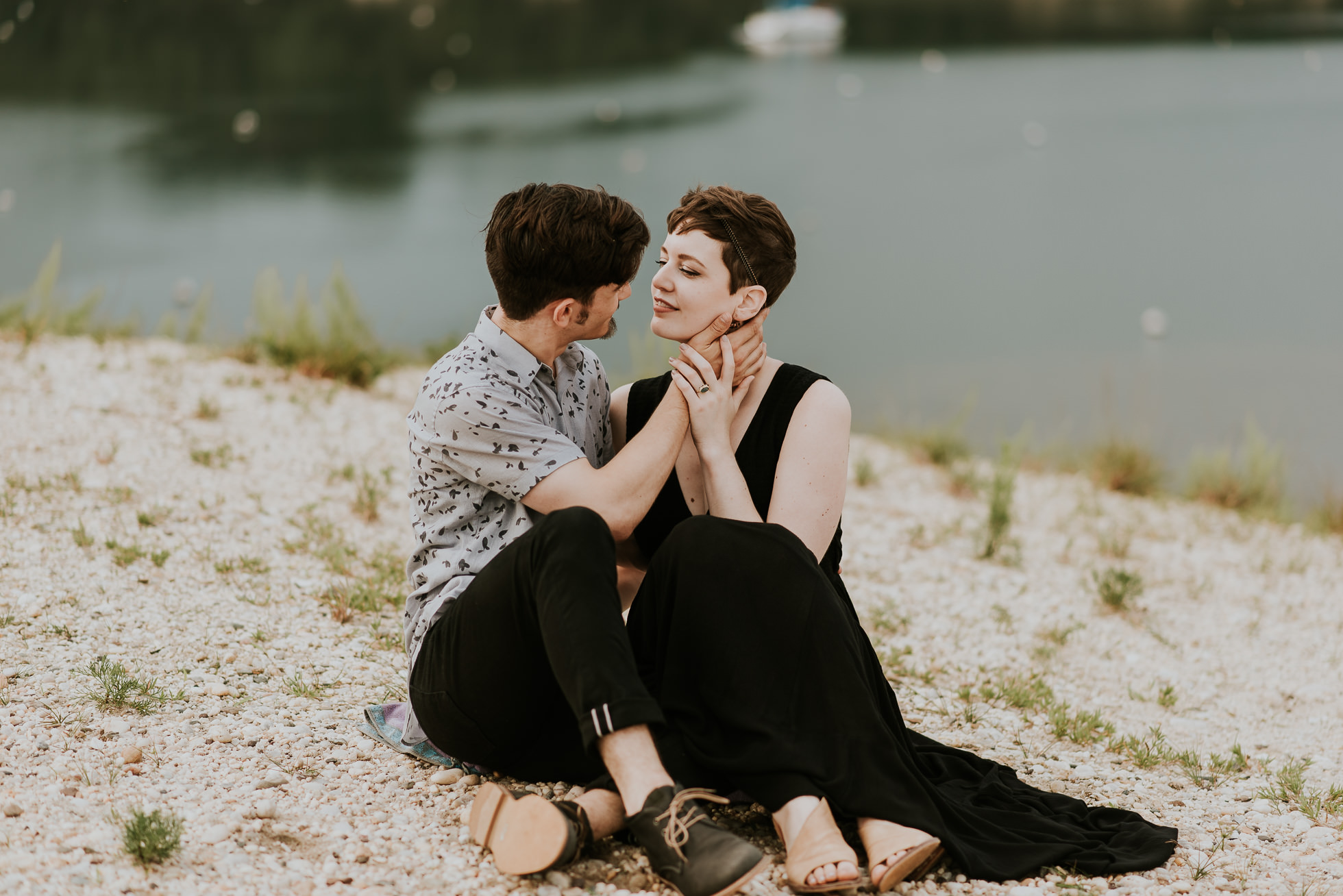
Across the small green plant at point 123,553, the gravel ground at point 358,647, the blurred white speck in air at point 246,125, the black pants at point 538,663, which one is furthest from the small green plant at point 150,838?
the blurred white speck in air at point 246,125

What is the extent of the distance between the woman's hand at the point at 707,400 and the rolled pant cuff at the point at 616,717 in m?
0.72

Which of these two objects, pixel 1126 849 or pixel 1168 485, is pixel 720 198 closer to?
pixel 1126 849

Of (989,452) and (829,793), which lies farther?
(989,452)

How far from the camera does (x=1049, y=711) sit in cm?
370

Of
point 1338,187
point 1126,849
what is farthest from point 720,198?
point 1338,187

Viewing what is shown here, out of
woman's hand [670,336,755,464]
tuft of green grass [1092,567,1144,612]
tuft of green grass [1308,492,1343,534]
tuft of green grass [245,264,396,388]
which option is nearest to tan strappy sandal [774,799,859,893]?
woman's hand [670,336,755,464]

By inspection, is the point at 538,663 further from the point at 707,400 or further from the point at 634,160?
the point at 634,160

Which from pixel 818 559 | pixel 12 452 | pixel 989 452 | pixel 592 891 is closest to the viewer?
pixel 592 891

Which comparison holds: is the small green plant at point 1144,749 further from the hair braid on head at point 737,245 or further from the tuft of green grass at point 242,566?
the tuft of green grass at point 242,566

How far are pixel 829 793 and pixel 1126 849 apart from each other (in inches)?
32.4

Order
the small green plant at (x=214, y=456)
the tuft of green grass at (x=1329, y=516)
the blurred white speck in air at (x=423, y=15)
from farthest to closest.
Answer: the blurred white speck in air at (x=423, y=15) → the tuft of green grass at (x=1329, y=516) → the small green plant at (x=214, y=456)

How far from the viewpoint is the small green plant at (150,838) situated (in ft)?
7.11

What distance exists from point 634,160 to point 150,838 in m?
15.2

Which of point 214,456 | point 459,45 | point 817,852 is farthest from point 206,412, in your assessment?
point 459,45
